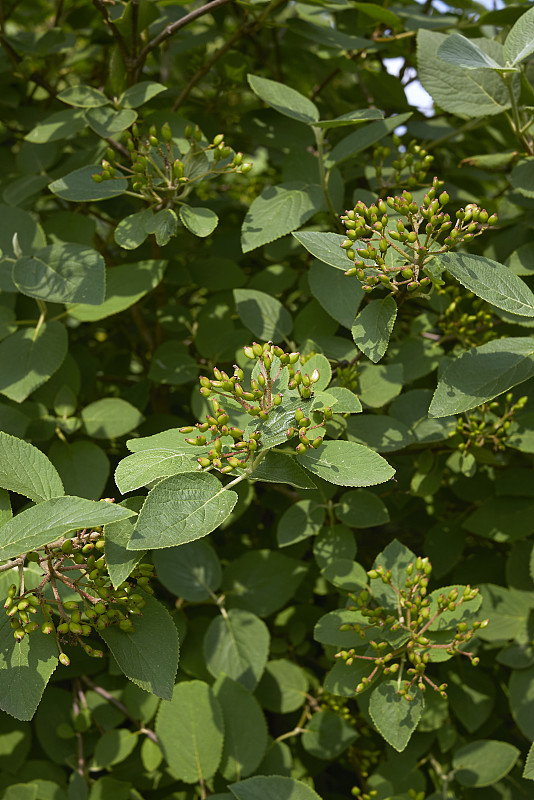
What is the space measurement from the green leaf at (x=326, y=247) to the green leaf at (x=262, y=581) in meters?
0.92

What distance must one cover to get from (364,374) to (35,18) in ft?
7.96

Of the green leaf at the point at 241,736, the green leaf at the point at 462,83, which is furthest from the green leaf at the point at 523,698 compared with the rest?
the green leaf at the point at 462,83

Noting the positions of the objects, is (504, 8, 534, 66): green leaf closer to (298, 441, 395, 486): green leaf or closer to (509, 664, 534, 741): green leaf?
(298, 441, 395, 486): green leaf

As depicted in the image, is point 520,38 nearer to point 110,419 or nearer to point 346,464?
point 346,464

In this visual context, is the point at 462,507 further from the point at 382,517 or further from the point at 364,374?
the point at 364,374

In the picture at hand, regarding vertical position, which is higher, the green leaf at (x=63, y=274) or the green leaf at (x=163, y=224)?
the green leaf at (x=163, y=224)

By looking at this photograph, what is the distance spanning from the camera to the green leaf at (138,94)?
5.51ft

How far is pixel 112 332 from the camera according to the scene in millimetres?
2475

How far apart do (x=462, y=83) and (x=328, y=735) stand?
1780mm

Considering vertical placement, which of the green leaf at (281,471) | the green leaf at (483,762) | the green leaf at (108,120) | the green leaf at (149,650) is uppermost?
the green leaf at (108,120)

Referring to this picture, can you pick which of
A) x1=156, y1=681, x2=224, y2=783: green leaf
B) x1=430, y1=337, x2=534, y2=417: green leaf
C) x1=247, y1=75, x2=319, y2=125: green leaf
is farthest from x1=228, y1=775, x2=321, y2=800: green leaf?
x1=247, y1=75, x2=319, y2=125: green leaf

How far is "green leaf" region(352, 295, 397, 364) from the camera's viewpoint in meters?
1.25

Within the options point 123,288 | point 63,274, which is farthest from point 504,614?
point 63,274

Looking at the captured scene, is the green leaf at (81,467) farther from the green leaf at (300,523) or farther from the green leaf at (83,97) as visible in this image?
the green leaf at (83,97)
